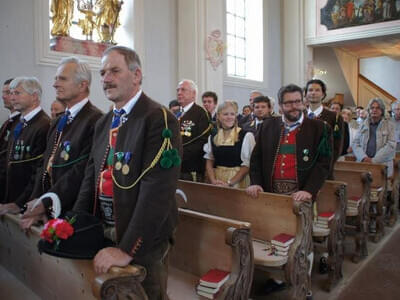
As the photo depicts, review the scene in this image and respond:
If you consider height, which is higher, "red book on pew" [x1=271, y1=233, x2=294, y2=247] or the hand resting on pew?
the hand resting on pew

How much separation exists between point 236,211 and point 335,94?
14047 millimetres

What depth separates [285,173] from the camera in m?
3.07

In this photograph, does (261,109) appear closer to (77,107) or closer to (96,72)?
(77,107)

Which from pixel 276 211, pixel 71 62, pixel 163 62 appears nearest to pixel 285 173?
pixel 276 211

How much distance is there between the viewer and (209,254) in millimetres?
2244

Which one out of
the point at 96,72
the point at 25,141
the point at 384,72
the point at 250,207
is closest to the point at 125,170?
the point at 250,207

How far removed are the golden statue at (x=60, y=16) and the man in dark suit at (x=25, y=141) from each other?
3.06 metres

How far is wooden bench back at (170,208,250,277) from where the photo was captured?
7.01 feet

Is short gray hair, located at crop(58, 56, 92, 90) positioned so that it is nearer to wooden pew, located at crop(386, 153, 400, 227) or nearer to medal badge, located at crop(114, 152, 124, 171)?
medal badge, located at crop(114, 152, 124, 171)

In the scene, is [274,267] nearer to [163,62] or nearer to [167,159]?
Answer: [167,159]

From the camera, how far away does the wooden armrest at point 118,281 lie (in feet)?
4.50

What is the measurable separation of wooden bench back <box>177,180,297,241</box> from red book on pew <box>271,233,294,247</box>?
4cm

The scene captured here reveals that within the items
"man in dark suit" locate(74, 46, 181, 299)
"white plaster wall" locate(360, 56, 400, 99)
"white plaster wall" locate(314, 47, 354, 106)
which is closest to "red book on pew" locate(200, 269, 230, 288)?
"man in dark suit" locate(74, 46, 181, 299)

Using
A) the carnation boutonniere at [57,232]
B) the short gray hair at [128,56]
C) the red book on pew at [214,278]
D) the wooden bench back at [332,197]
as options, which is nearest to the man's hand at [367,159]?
the wooden bench back at [332,197]
